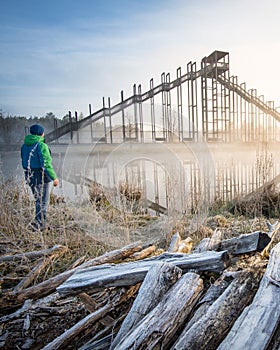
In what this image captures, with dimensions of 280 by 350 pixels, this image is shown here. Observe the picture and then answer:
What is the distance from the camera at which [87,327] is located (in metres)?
2.01

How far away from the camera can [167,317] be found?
61.3 inches

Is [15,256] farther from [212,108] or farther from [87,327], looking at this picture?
[212,108]

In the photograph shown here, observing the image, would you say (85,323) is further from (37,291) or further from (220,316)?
(220,316)

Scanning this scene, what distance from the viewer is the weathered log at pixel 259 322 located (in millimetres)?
1301

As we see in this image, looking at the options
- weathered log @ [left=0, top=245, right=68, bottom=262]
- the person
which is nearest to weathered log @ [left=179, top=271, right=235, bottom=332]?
weathered log @ [left=0, top=245, right=68, bottom=262]

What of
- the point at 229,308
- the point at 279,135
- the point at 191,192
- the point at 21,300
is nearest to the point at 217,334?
the point at 229,308

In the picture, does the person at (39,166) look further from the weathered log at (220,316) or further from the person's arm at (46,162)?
the weathered log at (220,316)

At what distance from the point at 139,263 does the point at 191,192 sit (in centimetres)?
326

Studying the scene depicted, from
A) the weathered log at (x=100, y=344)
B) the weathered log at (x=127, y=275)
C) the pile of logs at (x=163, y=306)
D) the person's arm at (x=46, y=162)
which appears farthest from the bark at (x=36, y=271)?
the person's arm at (x=46, y=162)

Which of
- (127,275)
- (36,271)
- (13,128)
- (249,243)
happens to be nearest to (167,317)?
(127,275)

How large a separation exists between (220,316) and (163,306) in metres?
0.34

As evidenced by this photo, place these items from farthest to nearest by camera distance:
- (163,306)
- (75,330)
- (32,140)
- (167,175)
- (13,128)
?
(13,128)
(167,175)
(32,140)
(75,330)
(163,306)

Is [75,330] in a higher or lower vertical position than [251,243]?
lower

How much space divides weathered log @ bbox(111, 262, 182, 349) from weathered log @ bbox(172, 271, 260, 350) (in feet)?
0.95
